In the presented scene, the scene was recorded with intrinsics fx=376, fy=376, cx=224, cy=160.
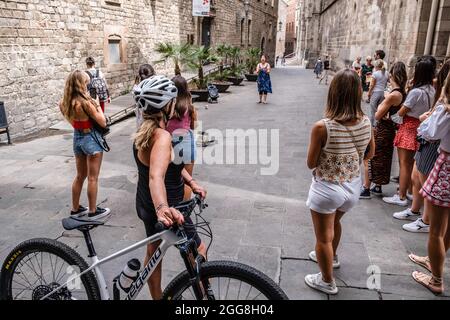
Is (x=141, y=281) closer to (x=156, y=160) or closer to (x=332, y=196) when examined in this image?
(x=156, y=160)

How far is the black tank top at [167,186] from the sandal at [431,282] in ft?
7.42

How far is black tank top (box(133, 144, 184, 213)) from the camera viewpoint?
2.41m

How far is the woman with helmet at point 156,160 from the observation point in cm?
210

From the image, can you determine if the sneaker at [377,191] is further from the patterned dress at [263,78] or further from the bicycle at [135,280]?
the patterned dress at [263,78]

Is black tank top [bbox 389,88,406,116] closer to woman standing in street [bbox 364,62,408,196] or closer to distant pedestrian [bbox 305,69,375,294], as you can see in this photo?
woman standing in street [bbox 364,62,408,196]

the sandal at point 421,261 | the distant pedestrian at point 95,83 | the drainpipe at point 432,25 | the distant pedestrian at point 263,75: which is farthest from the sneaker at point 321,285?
the distant pedestrian at point 263,75

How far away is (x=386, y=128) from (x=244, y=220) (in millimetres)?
2265

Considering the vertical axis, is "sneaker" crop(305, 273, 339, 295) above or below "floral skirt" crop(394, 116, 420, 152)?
below

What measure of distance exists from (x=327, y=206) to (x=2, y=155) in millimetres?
6876

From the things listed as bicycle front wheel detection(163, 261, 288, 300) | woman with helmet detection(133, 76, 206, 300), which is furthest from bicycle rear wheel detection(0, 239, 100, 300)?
bicycle front wheel detection(163, 261, 288, 300)

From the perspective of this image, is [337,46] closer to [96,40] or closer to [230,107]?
[230,107]

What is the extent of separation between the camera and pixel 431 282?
3193 mm

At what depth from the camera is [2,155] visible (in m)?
7.36

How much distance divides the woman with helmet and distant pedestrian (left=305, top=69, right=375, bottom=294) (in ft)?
3.19
